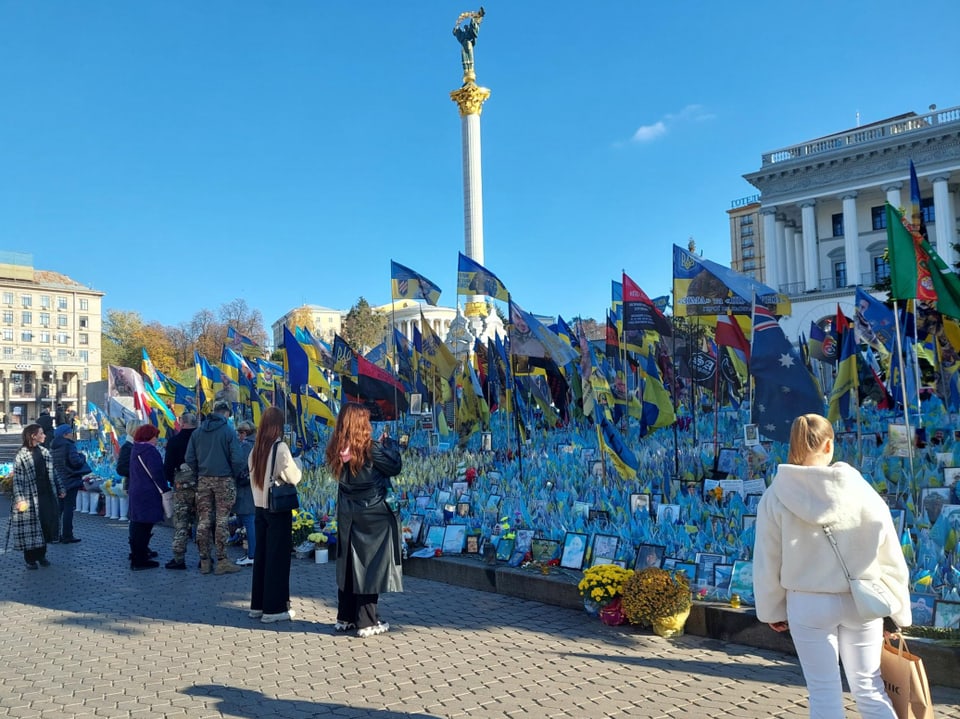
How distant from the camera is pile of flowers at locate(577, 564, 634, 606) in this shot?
20.4ft

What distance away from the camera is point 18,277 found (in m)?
91.7

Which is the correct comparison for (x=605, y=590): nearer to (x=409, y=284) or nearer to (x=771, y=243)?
(x=409, y=284)

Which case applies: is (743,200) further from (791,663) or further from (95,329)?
(791,663)

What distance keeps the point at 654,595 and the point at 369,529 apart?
89.5 inches

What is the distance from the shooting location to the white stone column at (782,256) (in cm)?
5466

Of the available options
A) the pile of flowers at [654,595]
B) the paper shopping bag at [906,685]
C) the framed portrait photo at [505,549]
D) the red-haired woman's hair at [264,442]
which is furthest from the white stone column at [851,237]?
the paper shopping bag at [906,685]

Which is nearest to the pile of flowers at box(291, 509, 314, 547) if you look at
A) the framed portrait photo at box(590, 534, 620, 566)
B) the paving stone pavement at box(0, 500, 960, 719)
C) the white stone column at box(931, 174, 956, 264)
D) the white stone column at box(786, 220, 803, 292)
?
the paving stone pavement at box(0, 500, 960, 719)

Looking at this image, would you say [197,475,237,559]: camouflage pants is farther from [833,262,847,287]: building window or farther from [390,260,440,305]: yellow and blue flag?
[833,262,847,287]: building window

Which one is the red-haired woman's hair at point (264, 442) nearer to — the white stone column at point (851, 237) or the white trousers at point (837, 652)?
the white trousers at point (837, 652)

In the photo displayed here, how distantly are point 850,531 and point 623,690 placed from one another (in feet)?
7.02

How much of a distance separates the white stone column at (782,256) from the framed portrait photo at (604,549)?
2054 inches

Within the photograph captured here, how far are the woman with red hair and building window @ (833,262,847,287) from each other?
5274 centimetres

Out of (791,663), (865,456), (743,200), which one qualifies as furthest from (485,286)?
(743,200)

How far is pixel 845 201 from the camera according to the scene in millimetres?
50719
